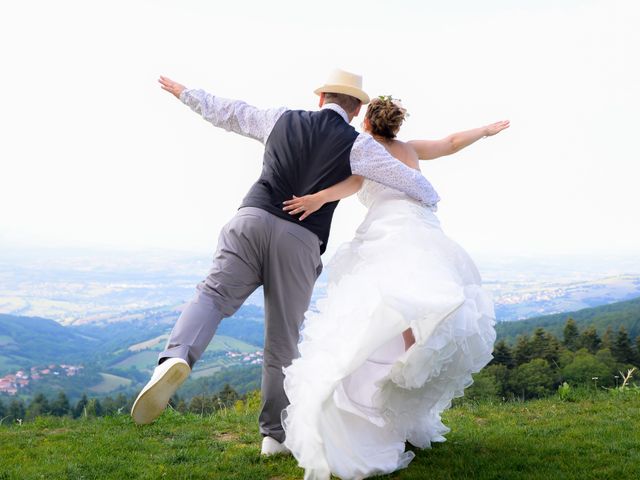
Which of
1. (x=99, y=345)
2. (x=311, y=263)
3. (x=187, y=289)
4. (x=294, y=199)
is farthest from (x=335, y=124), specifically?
(x=187, y=289)

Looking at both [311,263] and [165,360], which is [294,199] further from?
[165,360]

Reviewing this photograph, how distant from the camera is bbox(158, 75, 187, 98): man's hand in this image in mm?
4504

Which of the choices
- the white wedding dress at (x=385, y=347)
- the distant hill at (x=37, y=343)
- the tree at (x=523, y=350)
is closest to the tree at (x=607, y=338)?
the tree at (x=523, y=350)

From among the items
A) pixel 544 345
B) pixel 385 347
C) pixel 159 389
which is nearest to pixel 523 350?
pixel 544 345

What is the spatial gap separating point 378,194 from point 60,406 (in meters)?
5.02

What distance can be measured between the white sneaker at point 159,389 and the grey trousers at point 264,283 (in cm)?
17

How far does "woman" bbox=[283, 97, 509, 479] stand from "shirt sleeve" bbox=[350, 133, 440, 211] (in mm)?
110

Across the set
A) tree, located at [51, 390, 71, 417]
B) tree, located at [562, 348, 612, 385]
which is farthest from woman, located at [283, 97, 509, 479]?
tree, located at [51, 390, 71, 417]

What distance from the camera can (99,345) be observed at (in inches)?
2313

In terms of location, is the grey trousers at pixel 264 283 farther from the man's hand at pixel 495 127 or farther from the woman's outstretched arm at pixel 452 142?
the man's hand at pixel 495 127

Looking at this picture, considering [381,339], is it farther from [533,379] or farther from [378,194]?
[533,379]

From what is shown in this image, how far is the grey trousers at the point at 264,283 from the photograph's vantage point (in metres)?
3.98

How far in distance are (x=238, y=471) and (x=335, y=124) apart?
7.51ft

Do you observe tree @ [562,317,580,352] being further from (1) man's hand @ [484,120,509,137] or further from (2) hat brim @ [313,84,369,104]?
(2) hat brim @ [313,84,369,104]
